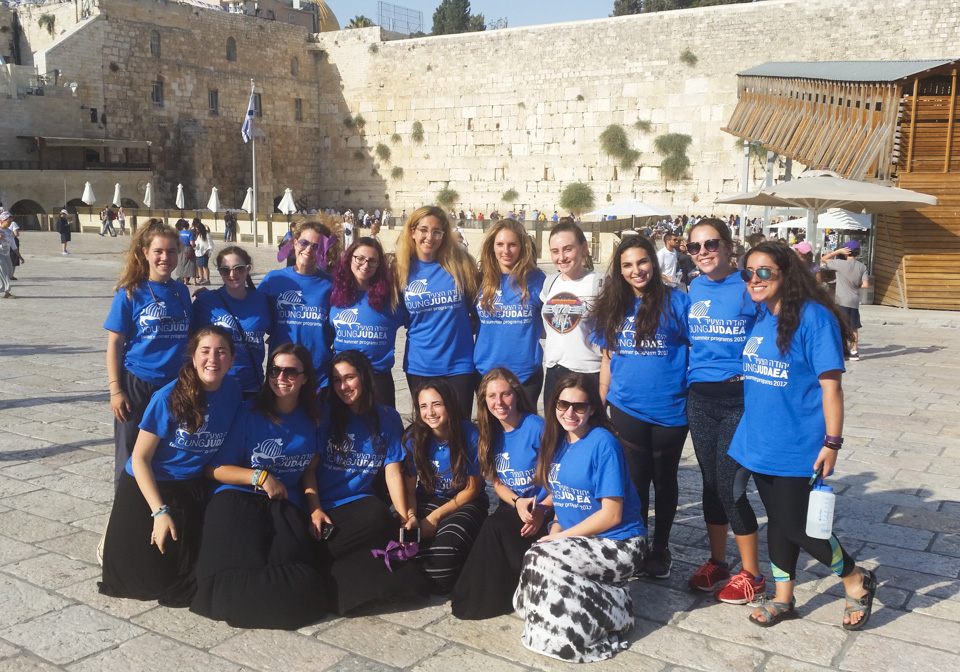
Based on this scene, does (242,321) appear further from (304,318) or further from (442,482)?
(442,482)

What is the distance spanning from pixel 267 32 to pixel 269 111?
2960 millimetres

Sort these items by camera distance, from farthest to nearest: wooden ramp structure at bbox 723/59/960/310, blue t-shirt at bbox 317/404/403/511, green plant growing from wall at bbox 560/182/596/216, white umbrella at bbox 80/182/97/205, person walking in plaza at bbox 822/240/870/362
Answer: green plant growing from wall at bbox 560/182/596/216
white umbrella at bbox 80/182/97/205
wooden ramp structure at bbox 723/59/960/310
person walking in plaza at bbox 822/240/870/362
blue t-shirt at bbox 317/404/403/511

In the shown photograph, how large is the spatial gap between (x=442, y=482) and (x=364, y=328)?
799 millimetres

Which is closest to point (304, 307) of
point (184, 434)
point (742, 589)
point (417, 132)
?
point (184, 434)

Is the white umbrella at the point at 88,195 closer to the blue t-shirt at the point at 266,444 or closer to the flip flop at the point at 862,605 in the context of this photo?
the blue t-shirt at the point at 266,444

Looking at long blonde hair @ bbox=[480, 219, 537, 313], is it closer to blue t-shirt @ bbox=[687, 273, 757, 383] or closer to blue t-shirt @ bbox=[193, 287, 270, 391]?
blue t-shirt @ bbox=[687, 273, 757, 383]

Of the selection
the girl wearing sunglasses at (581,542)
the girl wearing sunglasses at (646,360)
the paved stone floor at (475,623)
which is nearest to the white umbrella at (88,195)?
the paved stone floor at (475,623)

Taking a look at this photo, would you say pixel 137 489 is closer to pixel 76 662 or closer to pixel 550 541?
pixel 76 662

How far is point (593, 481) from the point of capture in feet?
11.2

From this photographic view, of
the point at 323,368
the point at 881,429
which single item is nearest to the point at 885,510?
the point at 881,429

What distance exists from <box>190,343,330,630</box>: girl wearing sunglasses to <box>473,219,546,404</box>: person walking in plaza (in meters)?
0.88

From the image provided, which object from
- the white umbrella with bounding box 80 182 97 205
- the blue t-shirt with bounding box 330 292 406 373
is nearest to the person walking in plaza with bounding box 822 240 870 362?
the blue t-shirt with bounding box 330 292 406 373

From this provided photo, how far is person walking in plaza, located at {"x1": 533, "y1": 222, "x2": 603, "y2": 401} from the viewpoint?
3990 mm

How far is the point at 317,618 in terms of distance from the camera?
11.1ft
